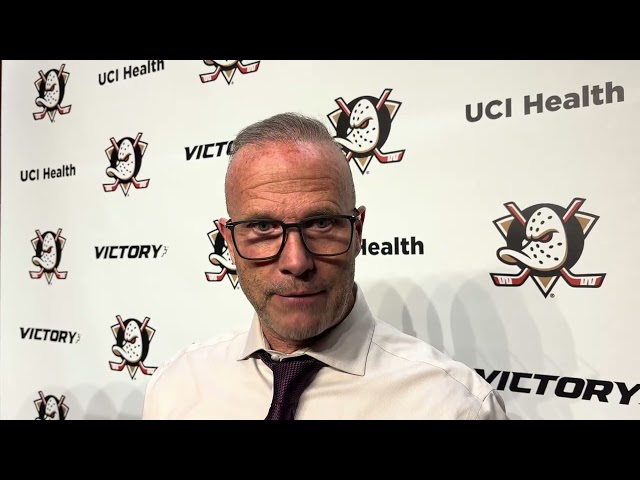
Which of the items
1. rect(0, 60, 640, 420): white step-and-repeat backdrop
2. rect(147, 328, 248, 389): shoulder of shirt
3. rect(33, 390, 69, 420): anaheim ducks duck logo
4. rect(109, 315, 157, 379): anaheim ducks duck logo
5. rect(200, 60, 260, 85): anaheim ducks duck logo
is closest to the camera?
rect(147, 328, 248, 389): shoulder of shirt

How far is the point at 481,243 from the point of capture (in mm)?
1324

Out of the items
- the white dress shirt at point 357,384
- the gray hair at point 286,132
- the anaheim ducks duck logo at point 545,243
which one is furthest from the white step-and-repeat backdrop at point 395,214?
the gray hair at point 286,132

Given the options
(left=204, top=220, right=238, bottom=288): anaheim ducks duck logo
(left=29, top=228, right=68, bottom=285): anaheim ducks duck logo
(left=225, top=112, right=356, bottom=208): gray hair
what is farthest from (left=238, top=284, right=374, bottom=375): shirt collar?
(left=29, top=228, right=68, bottom=285): anaheim ducks duck logo

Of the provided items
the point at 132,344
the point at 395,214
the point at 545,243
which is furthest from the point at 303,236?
the point at 132,344

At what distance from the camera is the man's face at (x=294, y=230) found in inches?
31.2

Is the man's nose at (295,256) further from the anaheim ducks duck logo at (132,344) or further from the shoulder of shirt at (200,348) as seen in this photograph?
the anaheim ducks duck logo at (132,344)

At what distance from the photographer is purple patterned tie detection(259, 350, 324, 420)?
831 millimetres

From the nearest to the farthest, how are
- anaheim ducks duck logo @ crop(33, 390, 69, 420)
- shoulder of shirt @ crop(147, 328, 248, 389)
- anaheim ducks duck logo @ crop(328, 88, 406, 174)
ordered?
shoulder of shirt @ crop(147, 328, 248, 389) < anaheim ducks duck logo @ crop(328, 88, 406, 174) < anaheim ducks duck logo @ crop(33, 390, 69, 420)

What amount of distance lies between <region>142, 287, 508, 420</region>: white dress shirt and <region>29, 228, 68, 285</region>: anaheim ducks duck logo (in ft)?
4.96

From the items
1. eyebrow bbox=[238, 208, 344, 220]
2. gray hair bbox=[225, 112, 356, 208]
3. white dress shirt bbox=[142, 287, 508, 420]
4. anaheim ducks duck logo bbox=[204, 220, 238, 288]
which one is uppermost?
gray hair bbox=[225, 112, 356, 208]

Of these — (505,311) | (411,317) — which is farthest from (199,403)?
(505,311)

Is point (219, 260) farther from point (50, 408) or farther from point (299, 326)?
point (50, 408)

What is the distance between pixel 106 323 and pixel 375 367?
1.61 m

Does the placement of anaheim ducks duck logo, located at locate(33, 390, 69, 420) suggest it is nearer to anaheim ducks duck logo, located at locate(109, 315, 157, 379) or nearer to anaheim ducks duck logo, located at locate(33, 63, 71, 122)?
anaheim ducks duck logo, located at locate(109, 315, 157, 379)
